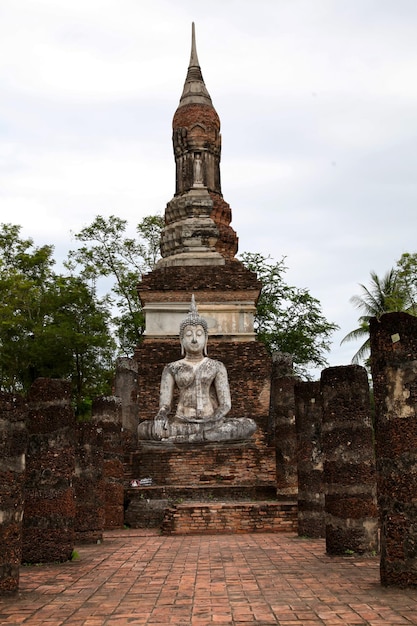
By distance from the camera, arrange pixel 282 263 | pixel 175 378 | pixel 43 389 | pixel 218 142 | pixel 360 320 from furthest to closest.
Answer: pixel 282 263 < pixel 360 320 < pixel 218 142 < pixel 175 378 < pixel 43 389

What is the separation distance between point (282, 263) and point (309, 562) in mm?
20418

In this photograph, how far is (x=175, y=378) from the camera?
55.9ft

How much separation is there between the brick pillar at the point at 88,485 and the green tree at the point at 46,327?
12.0 metres

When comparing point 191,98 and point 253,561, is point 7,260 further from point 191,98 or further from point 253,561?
point 253,561

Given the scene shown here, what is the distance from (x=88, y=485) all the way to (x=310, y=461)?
326 cm

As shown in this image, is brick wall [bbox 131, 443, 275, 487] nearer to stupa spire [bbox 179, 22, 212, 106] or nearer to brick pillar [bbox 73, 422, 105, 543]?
brick pillar [bbox 73, 422, 105, 543]

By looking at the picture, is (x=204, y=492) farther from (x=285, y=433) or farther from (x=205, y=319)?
(x=205, y=319)

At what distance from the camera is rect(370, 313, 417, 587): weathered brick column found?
6184mm

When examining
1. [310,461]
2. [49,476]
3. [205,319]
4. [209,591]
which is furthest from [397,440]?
[205,319]

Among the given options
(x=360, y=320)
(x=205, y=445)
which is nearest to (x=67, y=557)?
(x=205, y=445)

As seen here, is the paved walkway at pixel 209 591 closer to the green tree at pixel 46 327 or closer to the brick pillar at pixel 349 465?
the brick pillar at pixel 349 465

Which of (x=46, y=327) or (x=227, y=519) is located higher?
(x=46, y=327)

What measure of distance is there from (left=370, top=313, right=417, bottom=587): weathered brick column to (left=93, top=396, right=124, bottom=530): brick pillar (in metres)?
7.08

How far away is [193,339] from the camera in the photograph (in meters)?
17.2
